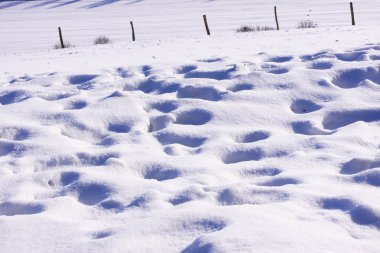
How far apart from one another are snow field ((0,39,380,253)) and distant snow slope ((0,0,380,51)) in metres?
19.6

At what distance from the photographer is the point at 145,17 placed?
1512 inches

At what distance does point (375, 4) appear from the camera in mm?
34688

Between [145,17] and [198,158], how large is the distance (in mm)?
34927

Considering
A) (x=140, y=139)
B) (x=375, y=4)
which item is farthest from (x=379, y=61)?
(x=375, y=4)

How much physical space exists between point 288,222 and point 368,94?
3009mm

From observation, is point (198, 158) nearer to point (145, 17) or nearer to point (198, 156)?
point (198, 156)

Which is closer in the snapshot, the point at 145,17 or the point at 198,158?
the point at 198,158

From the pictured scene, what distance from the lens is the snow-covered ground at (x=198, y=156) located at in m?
3.28

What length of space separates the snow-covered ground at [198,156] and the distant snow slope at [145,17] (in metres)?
19.4

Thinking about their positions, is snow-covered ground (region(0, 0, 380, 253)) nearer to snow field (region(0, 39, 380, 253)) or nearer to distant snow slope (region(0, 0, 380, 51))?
snow field (region(0, 39, 380, 253))

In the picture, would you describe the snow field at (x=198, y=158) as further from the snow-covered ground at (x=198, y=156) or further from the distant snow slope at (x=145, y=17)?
the distant snow slope at (x=145, y=17)

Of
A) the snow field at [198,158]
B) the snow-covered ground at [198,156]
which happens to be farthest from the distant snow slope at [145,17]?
the snow field at [198,158]

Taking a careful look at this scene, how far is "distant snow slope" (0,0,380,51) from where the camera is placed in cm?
2962

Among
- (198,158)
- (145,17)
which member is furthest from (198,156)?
(145,17)
